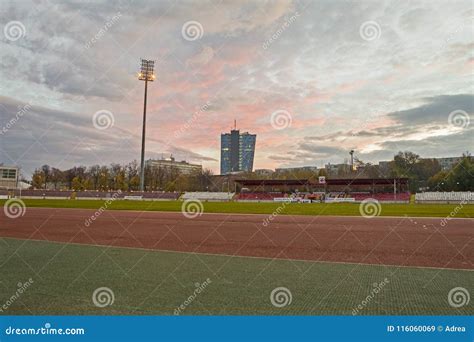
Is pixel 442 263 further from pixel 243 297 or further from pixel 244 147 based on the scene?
pixel 244 147

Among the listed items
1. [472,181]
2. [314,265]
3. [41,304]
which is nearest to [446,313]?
[314,265]

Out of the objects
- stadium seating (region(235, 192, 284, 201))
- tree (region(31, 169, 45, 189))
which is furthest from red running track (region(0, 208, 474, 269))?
tree (region(31, 169, 45, 189))

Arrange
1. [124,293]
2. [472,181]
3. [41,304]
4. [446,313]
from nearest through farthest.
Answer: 1. [446,313]
2. [41,304]
3. [124,293]
4. [472,181]

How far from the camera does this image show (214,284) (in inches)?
240

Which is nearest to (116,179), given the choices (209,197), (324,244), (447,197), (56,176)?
(56,176)

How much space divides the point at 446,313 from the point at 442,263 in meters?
4.26

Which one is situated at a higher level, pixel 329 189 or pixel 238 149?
pixel 238 149

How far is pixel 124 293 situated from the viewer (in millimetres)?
5527

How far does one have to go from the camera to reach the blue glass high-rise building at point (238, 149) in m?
110

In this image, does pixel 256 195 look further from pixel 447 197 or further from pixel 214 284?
pixel 214 284

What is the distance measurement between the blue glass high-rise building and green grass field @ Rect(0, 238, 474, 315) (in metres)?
99.1

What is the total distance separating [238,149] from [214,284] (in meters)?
107

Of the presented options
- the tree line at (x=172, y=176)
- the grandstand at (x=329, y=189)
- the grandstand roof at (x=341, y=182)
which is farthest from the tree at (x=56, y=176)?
the grandstand roof at (x=341, y=182)

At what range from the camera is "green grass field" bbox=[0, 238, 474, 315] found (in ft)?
15.8
